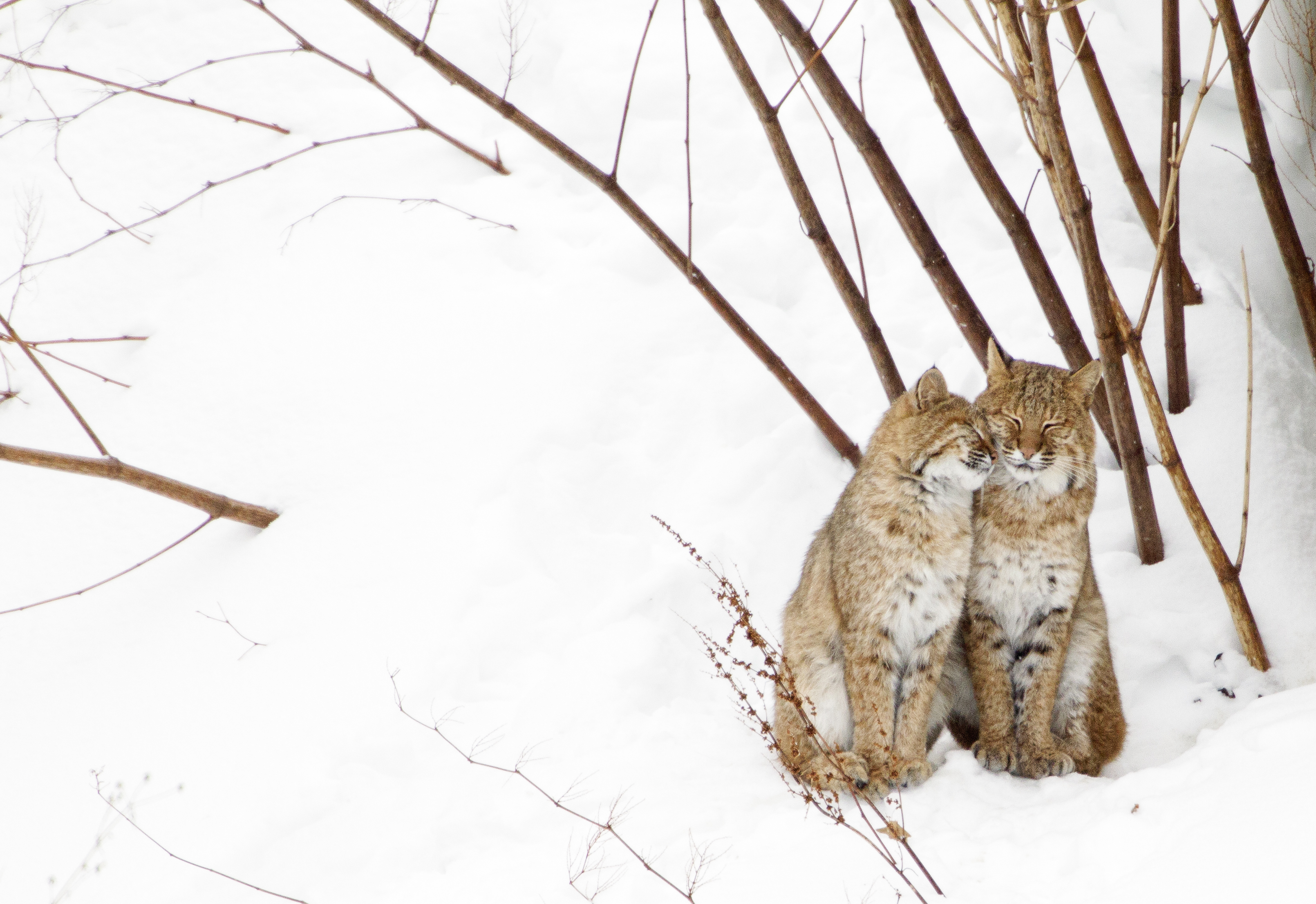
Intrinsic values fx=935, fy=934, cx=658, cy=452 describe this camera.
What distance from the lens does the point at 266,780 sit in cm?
321

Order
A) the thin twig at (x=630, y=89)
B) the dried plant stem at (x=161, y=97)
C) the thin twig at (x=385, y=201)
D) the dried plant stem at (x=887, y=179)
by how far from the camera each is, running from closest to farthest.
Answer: the thin twig at (x=630, y=89)
the dried plant stem at (x=887, y=179)
the dried plant stem at (x=161, y=97)
the thin twig at (x=385, y=201)

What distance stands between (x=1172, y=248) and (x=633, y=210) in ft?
7.12

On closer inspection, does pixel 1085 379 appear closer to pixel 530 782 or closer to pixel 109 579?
pixel 530 782

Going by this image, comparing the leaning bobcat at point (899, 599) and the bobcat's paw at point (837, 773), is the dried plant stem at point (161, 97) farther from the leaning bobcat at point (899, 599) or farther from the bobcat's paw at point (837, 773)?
the bobcat's paw at point (837, 773)

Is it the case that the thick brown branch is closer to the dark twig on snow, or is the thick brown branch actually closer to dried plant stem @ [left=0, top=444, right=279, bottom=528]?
the dark twig on snow

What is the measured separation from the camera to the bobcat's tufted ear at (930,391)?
316 centimetres

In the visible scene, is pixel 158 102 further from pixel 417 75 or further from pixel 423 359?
pixel 423 359

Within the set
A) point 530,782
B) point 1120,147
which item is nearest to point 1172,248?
point 1120,147

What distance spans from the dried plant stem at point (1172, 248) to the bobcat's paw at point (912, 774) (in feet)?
6.71

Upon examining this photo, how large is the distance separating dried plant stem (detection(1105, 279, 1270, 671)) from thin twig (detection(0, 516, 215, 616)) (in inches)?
145

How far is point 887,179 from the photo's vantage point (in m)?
3.53

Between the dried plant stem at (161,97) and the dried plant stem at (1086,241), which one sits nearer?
the dried plant stem at (1086,241)

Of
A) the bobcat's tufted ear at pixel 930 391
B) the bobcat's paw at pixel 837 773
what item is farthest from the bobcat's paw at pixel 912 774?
the bobcat's tufted ear at pixel 930 391

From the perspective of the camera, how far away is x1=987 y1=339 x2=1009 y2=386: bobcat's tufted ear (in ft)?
10.3
